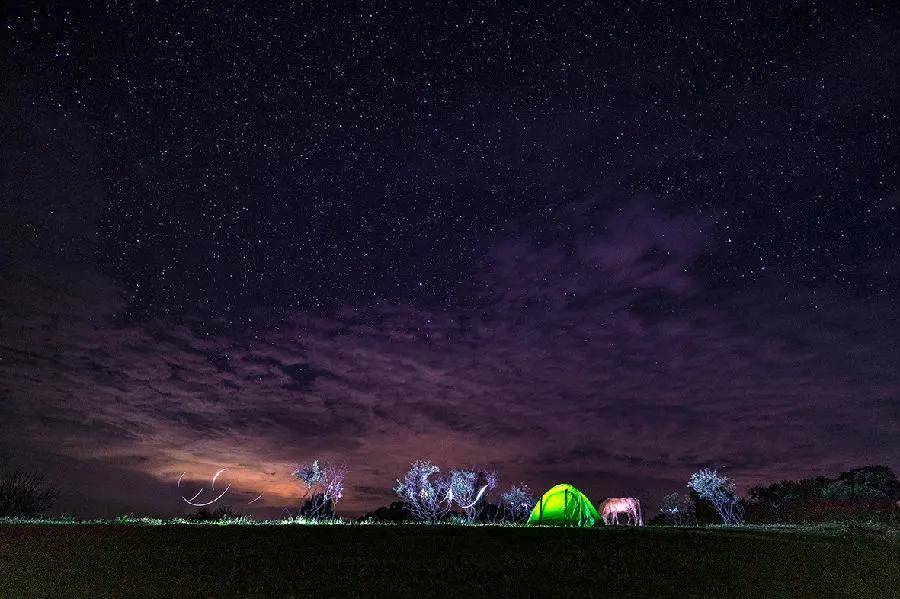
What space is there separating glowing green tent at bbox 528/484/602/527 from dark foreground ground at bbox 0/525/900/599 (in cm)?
1468

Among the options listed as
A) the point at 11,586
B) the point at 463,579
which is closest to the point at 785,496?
the point at 463,579

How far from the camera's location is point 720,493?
47.7 m

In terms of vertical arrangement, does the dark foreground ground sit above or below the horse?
below

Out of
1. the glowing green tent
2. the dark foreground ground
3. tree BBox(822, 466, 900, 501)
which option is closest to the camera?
the dark foreground ground

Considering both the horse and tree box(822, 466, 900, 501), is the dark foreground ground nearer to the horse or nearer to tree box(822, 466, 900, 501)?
the horse

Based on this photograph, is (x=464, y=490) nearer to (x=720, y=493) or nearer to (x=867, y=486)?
(x=720, y=493)

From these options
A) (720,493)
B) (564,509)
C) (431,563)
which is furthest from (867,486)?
(431,563)

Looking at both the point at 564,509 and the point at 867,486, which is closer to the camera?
the point at 564,509

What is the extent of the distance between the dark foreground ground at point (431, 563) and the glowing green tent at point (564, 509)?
48.2ft

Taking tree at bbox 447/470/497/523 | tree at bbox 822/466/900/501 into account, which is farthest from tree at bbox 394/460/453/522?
tree at bbox 822/466/900/501

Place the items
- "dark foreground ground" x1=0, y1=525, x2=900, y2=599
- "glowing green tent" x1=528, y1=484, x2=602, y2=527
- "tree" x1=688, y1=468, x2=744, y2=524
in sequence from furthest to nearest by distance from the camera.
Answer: "tree" x1=688, y1=468, x2=744, y2=524
"glowing green tent" x1=528, y1=484, x2=602, y2=527
"dark foreground ground" x1=0, y1=525, x2=900, y2=599

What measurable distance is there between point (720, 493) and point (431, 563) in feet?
137

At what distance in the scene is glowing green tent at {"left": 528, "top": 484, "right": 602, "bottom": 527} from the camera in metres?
35.0

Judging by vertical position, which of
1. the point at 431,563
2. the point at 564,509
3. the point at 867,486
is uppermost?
the point at 867,486
